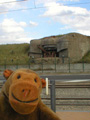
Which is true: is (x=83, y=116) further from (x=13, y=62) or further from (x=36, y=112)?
(x=13, y=62)

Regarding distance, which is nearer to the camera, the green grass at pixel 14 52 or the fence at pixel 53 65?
the fence at pixel 53 65

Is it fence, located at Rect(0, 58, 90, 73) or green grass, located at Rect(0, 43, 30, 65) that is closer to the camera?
fence, located at Rect(0, 58, 90, 73)

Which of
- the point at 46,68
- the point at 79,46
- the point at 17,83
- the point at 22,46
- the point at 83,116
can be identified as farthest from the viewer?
the point at 22,46

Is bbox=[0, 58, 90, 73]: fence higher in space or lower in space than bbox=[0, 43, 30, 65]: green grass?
lower

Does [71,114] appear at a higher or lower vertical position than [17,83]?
lower

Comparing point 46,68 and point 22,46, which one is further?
point 22,46

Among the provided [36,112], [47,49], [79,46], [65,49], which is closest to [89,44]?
[79,46]

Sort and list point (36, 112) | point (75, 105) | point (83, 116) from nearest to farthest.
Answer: point (36, 112)
point (83, 116)
point (75, 105)

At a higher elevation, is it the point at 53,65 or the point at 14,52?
the point at 14,52

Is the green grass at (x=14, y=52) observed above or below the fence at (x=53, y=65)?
above

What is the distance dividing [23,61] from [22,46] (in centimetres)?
1033

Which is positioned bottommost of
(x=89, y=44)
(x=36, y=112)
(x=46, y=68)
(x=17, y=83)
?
(x=46, y=68)

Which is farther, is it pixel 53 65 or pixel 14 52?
pixel 14 52

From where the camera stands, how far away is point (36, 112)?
1968mm
